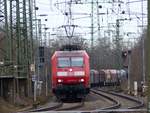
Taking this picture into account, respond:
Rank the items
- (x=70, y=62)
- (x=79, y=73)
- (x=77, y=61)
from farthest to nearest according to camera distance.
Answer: (x=70, y=62) → (x=77, y=61) → (x=79, y=73)

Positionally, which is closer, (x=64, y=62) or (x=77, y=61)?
(x=77, y=61)

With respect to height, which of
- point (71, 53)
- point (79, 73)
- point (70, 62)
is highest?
point (71, 53)

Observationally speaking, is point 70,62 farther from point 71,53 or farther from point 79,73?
point 79,73

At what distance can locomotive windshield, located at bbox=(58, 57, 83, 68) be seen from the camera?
39.4 meters

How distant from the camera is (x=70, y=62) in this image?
130 ft

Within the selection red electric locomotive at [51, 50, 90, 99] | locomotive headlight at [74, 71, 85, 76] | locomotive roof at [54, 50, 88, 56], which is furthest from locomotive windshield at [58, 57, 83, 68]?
locomotive headlight at [74, 71, 85, 76]

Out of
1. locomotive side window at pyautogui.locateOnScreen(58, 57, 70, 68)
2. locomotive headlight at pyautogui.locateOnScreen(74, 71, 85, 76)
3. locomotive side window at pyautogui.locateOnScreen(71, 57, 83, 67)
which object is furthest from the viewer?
locomotive side window at pyautogui.locateOnScreen(58, 57, 70, 68)

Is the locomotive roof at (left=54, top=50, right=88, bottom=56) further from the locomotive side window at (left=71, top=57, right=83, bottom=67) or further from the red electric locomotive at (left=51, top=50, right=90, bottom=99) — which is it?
the locomotive side window at (left=71, top=57, right=83, bottom=67)

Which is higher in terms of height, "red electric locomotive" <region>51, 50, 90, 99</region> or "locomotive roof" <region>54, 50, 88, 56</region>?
"locomotive roof" <region>54, 50, 88, 56</region>

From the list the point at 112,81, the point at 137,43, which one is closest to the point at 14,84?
the point at 137,43

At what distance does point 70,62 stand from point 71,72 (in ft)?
2.93

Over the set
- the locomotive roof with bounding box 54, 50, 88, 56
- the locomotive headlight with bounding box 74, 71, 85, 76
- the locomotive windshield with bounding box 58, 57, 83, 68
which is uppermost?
the locomotive roof with bounding box 54, 50, 88, 56

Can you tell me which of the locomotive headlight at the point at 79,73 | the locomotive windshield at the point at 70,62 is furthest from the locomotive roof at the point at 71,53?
the locomotive headlight at the point at 79,73

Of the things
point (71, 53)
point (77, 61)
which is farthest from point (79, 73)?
point (71, 53)
